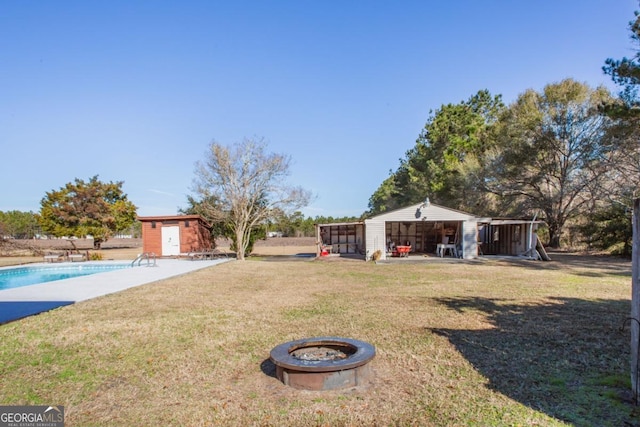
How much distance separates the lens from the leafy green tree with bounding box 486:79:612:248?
2133 centimetres

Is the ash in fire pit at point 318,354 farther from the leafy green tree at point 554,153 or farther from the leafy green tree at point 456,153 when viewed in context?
the leafy green tree at point 456,153

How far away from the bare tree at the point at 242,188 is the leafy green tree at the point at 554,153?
13336 millimetres

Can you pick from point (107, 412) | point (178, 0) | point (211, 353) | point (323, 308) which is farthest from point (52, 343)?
point (178, 0)

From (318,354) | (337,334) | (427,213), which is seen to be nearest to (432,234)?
(427,213)

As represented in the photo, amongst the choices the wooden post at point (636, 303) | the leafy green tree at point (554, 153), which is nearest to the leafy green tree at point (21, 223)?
the leafy green tree at point (554, 153)

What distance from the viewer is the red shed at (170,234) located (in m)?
23.7

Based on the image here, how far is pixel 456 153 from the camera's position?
94.7 feet

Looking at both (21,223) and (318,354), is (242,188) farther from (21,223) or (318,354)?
(21,223)

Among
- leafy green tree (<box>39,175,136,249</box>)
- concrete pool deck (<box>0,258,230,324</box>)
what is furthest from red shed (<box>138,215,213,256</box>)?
leafy green tree (<box>39,175,136,249</box>)

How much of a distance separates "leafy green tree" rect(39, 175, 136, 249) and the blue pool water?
17245 mm

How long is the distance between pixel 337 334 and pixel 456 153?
2625 centimetres

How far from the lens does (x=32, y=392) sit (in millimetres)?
3709

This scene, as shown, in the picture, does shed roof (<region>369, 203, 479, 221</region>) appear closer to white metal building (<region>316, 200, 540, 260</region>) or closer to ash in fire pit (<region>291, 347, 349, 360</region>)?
white metal building (<region>316, 200, 540, 260</region>)

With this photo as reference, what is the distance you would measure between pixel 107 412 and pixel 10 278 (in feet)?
53.9
